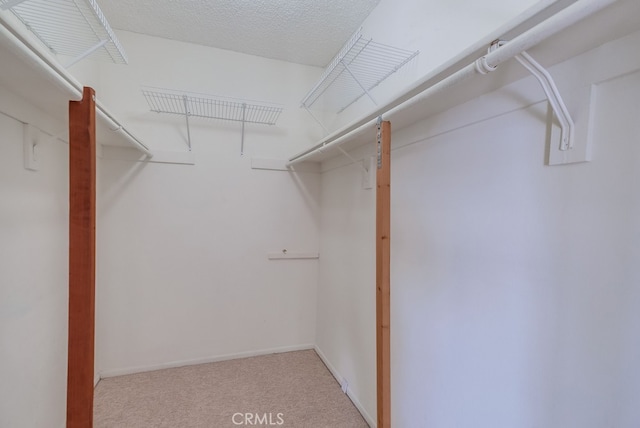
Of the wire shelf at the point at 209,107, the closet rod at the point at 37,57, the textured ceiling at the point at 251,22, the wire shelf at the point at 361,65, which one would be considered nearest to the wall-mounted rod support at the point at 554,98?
the wire shelf at the point at 361,65

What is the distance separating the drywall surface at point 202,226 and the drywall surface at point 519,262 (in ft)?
4.33

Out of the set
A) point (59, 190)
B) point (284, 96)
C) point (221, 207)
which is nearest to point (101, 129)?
point (59, 190)

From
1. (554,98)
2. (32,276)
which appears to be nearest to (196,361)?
(32,276)

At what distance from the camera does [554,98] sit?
0.75 m

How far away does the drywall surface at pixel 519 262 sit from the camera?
0.68 metres

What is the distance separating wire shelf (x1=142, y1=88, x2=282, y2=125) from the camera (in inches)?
87.9

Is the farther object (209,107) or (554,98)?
(209,107)

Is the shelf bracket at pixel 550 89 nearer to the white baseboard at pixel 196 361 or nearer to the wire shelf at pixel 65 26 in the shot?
the wire shelf at pixel 65 26

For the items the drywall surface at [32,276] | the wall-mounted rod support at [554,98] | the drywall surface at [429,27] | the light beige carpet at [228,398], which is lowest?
the light beige carpet at [228,398]

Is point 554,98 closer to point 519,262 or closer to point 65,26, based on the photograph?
point 519,262

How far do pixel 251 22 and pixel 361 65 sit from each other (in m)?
0.90

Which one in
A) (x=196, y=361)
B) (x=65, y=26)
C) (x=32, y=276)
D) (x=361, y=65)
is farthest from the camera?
Answer: (x=196, y=361)

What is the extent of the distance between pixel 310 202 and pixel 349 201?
2.14 feet

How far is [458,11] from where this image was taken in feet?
3.94
